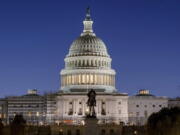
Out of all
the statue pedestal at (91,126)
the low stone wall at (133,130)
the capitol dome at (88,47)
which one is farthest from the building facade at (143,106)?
the statue pedestal at (91,126)

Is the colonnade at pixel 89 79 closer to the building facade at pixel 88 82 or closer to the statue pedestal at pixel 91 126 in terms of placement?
the building facade at pixel 88 82

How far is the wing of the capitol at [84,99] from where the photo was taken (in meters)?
157

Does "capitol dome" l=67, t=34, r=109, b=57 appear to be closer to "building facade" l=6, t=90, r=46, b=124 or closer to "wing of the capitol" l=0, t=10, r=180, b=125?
"wing of the capitol" l=0, t=10, r=180, b=125

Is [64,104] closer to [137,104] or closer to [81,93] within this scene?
[81,93]

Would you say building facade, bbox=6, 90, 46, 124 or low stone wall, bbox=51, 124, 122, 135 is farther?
building facade, bbox=6, 90, 46, 124

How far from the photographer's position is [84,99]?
517 ft

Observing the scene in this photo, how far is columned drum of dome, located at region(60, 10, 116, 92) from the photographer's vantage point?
164 metres

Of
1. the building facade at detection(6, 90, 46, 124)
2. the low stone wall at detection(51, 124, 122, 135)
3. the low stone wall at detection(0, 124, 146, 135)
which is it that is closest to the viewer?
the low stone wall at detection(0, 124, 146, 135)

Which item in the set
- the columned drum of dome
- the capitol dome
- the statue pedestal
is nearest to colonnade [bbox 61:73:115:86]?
the columned drum of dome

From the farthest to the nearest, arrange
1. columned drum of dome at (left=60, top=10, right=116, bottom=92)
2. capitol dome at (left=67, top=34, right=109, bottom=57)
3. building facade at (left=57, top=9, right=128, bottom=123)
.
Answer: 1. capitol dome at (left=67, top=34, right=109, bottom=57)
2. columned drum of dome at (left=60, top=10, right=116, bottom=92)
3. building facade at (left=57, top=9, right=128, bottom=123)

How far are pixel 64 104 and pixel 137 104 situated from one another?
18839mm

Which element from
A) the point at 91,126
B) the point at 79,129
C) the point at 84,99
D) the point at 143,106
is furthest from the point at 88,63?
the point at 91,126

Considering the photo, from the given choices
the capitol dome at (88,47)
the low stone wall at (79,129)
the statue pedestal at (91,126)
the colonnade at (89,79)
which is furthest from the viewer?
the capitol dome at (88,47)

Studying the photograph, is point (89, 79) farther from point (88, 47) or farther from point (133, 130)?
point (133, 130)
